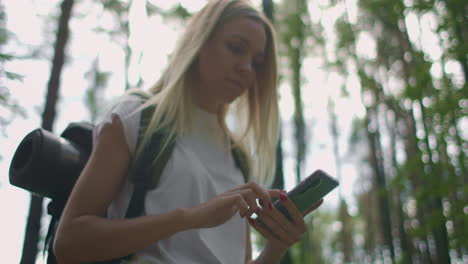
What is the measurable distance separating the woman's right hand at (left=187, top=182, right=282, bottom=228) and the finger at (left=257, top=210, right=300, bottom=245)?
0.09 meters

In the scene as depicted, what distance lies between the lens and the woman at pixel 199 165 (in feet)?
4.14

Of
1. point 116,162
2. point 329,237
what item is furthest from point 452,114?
point 329,237

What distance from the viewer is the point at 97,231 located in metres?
1.23

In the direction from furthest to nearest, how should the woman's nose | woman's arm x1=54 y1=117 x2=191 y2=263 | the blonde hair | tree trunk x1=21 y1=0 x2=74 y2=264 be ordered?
tree trunk x1=21 y1=0 x2=74 y2=264 → the woman's nose → the blonde hair → woman's arm x1=54 y1=117 x2=191 y2=263

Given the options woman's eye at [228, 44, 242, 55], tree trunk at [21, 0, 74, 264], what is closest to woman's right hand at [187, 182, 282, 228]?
woman's eye at [228, 44, 242, 55]

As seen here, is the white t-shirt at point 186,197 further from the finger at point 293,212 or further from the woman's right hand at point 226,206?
the finger at point 293,212

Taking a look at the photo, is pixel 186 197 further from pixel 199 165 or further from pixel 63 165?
pixel 63 165

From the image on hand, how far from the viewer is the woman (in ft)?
4.14

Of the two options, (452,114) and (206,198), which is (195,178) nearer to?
(206,198)

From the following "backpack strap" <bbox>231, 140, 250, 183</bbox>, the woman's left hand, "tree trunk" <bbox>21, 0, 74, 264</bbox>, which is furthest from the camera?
"tree trunk" <bbox>21, 0, 74, 264</bbox>

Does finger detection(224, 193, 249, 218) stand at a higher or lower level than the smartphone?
higher

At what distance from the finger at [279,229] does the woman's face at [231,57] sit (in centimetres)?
64

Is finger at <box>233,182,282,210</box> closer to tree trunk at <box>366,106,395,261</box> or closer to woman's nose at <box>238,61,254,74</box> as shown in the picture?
woman's nose at <box>238,61,254,74</box>

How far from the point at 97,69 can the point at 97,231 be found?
41.4 feet
